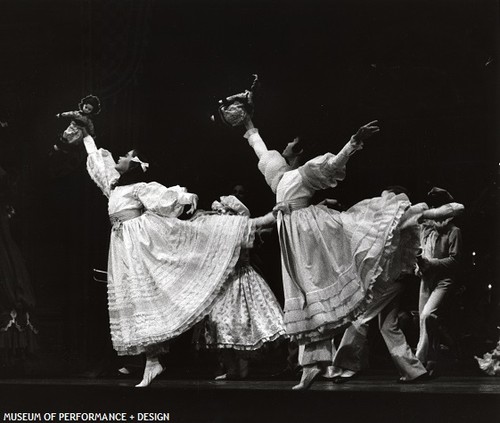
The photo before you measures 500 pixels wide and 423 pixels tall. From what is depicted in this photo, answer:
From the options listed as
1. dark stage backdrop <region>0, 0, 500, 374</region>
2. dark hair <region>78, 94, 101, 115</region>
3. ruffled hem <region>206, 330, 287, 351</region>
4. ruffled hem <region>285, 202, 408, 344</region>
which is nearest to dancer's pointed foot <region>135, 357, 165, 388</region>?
ruffled hem <region>206, 330, 287, 351</region>

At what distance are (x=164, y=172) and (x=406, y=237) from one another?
204 centimetres

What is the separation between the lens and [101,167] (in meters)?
7.51

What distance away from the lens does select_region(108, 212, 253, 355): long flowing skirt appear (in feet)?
23.1

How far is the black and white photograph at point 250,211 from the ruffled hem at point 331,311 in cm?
1

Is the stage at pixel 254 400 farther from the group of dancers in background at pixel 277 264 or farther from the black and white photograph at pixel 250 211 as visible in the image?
the group of dancers in background at pixel 277 264

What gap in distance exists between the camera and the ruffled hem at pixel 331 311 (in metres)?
6.38

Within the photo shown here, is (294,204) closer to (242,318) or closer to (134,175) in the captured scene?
(242,318)

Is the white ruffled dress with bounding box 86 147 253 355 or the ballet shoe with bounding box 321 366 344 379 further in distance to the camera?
the white ruffled dress with bounding box 86 147 253 355

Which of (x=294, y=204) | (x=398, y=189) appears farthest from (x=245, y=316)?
(x=398, y=189)

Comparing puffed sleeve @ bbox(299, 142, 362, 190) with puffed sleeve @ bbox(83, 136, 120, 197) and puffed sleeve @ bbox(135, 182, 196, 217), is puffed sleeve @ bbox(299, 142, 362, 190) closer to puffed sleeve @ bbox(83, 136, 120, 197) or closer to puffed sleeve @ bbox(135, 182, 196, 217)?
puffed sleeve @ bbox(135, 182, 196, 217)

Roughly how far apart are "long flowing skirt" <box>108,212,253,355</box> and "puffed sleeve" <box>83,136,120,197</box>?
0.35 meters

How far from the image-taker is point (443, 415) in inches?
243

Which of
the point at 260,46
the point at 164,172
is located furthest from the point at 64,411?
the point at 260,46

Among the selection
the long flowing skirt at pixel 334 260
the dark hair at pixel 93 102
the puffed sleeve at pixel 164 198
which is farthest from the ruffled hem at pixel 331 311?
the dark hair at pixel 93 102
